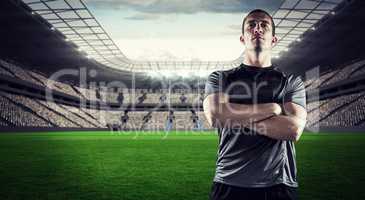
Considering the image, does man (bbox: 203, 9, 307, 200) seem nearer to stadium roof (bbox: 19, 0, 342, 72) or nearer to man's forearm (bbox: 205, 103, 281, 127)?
man's forearm (bbox: 205, 103, 281, 127)

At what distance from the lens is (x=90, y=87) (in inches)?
2721

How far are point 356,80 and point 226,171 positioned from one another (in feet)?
137

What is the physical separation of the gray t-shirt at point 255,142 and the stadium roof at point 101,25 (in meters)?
19.3

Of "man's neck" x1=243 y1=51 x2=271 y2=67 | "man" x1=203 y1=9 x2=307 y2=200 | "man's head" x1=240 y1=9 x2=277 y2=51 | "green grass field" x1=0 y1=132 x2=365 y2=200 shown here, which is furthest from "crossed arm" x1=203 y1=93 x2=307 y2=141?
"green grass field" x1=0 y1=132 x2=365 y2=200

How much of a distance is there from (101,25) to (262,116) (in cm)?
3332

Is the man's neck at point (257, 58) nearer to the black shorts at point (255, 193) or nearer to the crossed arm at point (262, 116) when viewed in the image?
the crossed arm at point (262, 116)

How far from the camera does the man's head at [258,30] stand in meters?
2.58

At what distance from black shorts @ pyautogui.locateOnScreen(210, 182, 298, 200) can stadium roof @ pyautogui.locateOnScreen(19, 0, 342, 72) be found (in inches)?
772

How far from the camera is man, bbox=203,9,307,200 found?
7.81 feet

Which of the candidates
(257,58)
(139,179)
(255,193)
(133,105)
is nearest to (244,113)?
(257,58)

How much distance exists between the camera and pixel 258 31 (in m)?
2.58

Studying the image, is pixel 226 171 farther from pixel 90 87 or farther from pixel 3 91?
pixel 90 87

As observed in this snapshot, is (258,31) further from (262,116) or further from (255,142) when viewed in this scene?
(255,142)

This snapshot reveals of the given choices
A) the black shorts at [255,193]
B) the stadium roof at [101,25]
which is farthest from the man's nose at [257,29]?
the stadium roof at [101,25]
